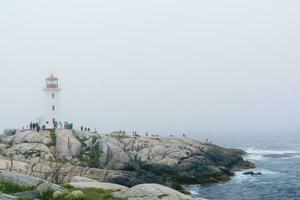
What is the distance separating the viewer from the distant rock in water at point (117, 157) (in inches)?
2285

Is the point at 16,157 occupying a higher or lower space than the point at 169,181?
higher

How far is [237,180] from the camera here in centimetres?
7100

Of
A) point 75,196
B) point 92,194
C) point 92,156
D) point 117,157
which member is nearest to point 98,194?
point 92,194

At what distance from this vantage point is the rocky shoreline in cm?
5816

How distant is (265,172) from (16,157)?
154ft

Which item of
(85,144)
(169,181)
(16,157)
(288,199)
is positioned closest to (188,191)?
(169,181)

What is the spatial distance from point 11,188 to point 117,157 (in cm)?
3919

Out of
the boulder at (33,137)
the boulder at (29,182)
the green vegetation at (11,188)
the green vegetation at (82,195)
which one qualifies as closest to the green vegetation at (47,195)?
the green vegetation at (82,195)

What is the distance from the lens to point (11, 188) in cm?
2778

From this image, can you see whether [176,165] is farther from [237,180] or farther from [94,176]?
[94,176]

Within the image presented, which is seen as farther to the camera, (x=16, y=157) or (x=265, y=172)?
(x=265, y=172)

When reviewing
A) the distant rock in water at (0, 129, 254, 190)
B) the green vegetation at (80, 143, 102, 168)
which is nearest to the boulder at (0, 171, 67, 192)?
the distant rock in water at (0, 129, 254, 190)

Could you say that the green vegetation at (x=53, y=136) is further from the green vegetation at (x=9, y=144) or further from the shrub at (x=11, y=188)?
the shrub at (x=11, y=188)

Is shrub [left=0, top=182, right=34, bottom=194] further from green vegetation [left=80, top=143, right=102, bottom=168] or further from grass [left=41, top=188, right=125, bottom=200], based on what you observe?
green vegetation [left=80, top=143, right=102, bottom=168]
